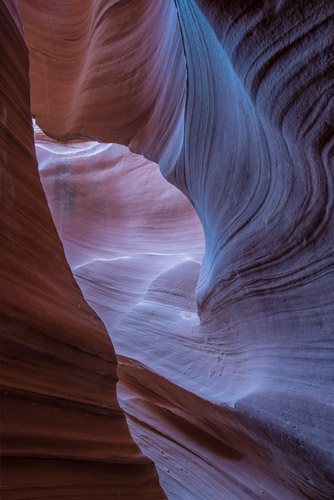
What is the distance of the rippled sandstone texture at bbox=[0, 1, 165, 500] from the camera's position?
785 mm

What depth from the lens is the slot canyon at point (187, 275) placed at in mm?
829

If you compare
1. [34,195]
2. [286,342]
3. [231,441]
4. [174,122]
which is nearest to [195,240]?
[174,122]

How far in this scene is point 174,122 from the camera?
6.39 ft

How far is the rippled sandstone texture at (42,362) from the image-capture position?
79cm

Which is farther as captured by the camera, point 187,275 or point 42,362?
point 187,275

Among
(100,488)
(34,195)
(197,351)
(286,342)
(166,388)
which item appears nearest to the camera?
(100,488)

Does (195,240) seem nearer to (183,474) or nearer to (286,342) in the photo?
(183,474)

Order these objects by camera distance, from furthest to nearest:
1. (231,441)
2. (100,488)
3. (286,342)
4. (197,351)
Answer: (197,351), (231,441), (286,342), (100,488)

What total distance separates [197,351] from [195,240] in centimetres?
158

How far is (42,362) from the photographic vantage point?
2.85 feet

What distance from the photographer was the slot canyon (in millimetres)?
829

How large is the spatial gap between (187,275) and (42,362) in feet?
5.30

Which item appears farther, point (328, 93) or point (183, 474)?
point (183, 474)

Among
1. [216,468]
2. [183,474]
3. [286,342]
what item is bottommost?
[183,474]
